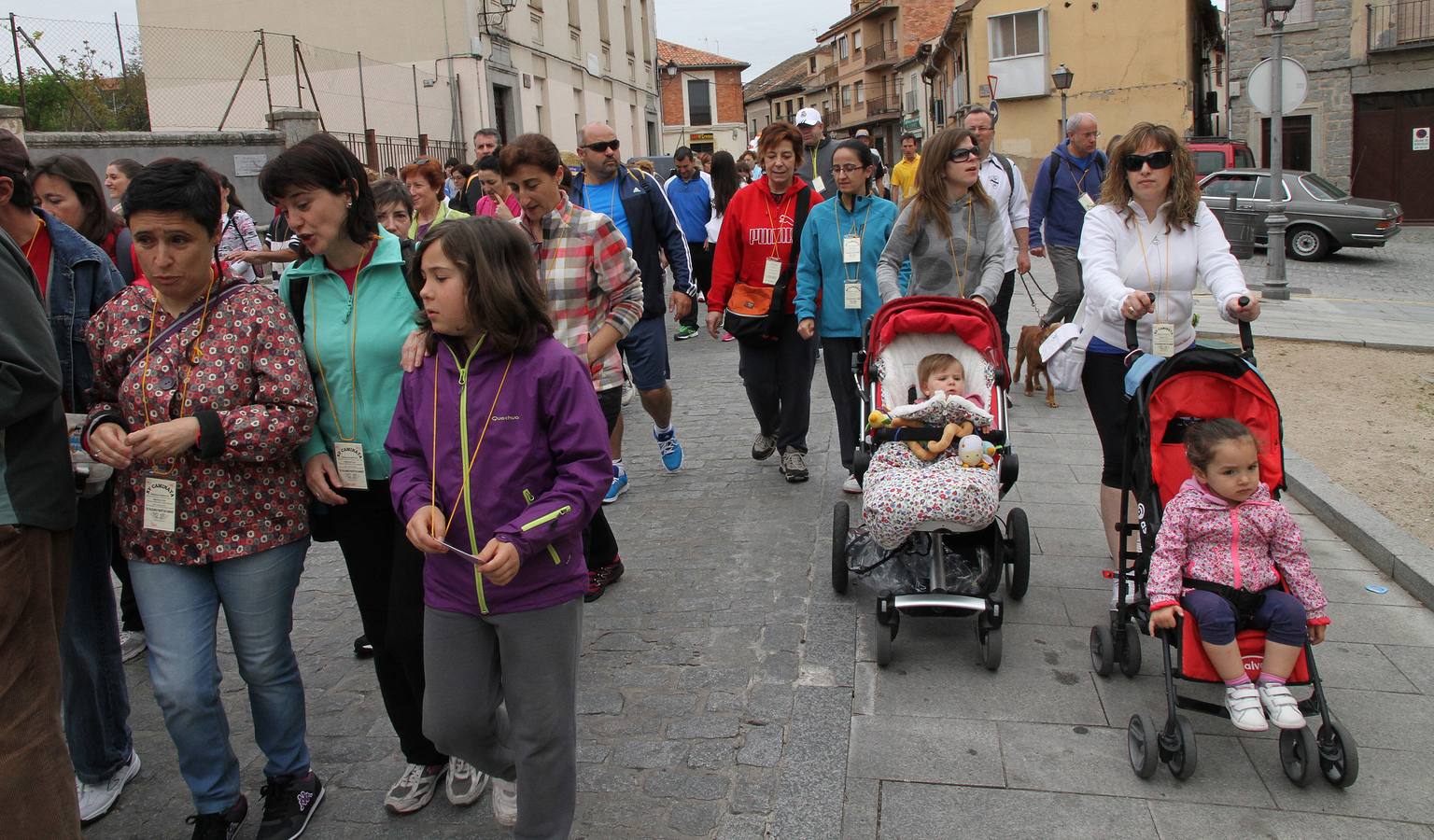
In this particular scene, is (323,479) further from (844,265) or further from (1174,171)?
(844,265)

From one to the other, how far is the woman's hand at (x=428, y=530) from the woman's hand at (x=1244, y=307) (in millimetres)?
2882

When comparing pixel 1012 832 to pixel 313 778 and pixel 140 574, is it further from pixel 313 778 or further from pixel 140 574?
pixel 140 574

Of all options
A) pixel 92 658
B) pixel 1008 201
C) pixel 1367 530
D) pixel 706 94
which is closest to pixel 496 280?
pixel 92 658

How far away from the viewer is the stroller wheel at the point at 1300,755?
3336 millimetres

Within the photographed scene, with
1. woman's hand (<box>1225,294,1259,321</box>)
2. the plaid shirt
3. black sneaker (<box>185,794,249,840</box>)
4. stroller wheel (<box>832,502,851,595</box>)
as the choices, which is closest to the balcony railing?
woman's hand (<box>1225,294,1259,321</box>)

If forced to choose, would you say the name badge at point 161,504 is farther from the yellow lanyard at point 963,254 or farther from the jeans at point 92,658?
the yellow lanyard at point 963,254

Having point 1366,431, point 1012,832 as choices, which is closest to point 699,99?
point 1366,431

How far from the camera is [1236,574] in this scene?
347 cm

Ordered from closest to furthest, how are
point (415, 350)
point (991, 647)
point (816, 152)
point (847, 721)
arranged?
point (415, 350), point (847, 721), point (991, 647), point (816, 152)

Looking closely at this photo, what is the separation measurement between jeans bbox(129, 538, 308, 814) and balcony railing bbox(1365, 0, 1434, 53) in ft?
105

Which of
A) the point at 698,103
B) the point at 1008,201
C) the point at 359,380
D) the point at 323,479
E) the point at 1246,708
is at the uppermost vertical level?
the point at 698,103

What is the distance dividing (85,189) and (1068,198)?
23.2ft

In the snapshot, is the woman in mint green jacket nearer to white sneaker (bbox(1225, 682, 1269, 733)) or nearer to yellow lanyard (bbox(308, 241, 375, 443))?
yellow lanyard (bbox(308, 241, 375, 443))

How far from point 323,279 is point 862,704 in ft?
7.91
